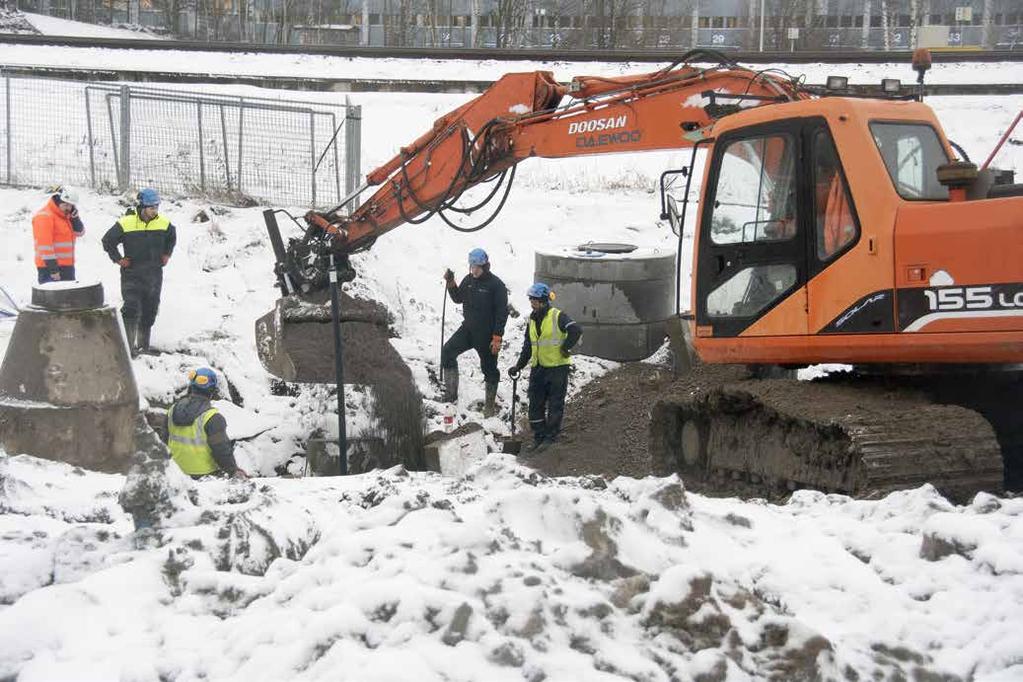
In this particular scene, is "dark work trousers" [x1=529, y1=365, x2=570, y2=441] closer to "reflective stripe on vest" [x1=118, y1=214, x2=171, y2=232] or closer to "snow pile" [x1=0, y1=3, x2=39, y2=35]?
"reflective stripe on vest" [x1=118, y1=214, x2=171, y2=232]

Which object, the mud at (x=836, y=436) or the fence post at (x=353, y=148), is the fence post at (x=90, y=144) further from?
the mud at (x=836, y=436)

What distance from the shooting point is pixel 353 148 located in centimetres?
1606

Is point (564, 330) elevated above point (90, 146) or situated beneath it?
situated beneath

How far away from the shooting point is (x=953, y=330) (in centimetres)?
732

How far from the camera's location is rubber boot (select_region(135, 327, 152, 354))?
1243cm

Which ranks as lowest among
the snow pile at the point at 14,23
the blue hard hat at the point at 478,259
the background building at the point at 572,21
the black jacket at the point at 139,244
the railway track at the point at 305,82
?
the blue hard hat at the point at 478,259

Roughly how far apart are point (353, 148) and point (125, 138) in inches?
125

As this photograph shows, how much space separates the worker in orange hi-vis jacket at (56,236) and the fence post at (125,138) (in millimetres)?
3635

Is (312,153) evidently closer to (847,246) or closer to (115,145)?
(115,145)

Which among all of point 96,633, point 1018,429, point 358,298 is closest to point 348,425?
point 358,298

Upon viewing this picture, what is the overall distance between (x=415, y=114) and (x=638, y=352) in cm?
966

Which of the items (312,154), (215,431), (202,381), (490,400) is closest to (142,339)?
(490,400)

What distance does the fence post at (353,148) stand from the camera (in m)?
15.9

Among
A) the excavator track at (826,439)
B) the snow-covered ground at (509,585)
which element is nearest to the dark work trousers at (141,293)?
the snow-covered ground at (509,585)
